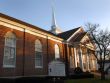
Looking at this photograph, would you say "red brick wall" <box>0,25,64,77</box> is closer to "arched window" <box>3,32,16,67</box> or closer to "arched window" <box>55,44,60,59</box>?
"arched window" <box>3,32,16,67</box>

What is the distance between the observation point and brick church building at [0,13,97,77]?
26362 mm

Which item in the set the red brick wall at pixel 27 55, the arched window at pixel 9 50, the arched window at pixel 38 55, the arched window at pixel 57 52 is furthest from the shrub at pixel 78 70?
the arched window at pixel 9 50

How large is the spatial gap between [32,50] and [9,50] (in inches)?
193

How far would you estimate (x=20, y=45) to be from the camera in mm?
28594

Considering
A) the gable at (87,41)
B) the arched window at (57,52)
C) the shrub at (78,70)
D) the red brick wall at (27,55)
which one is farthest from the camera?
the shrub at (78,70)

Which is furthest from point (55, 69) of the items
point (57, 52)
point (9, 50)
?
point (9, 50)

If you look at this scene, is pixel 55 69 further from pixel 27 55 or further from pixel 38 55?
pixel 27 55

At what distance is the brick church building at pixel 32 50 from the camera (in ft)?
86.5

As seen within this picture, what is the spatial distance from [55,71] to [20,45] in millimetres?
8482

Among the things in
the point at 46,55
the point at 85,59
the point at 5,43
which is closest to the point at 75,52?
the point at 85,59

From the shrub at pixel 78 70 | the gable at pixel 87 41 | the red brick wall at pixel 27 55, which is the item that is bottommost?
the shrub at pixel 78 70

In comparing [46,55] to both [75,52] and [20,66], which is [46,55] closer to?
[20,66]

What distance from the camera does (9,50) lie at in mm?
26906

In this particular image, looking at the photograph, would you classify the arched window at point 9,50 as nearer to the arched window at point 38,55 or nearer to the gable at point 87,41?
the arched window at point 38,55
